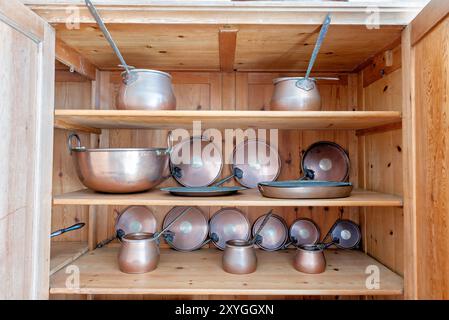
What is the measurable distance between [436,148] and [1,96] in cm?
117

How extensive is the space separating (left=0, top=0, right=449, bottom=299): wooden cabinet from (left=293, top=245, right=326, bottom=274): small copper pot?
37mm

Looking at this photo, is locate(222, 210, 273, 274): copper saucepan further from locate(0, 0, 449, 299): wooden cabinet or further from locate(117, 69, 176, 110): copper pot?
locate(117, 69, 176, 110): copper pot

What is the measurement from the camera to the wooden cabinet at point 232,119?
A: 2.68 feet

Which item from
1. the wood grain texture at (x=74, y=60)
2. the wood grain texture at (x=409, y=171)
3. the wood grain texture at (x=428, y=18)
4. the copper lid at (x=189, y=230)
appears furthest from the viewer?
the copper lid at (x=189, y=230)

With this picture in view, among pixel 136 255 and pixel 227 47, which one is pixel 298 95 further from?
pixel 136 255

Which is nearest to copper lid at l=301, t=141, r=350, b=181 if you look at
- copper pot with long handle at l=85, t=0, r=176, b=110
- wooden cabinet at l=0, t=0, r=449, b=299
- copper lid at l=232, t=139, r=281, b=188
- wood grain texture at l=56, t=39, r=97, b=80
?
wooden cabinet at l=0, t=0, r=449, b=299

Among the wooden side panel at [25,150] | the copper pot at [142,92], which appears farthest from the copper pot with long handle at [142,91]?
the wooden side panel at [25,150]

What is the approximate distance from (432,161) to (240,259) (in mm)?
681

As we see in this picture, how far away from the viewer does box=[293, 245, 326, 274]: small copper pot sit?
41.9 inches

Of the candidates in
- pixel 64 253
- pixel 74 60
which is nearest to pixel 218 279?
→ pixel 64 253

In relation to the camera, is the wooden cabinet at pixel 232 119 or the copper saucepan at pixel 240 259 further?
the copper saucepan at pixel 240 259

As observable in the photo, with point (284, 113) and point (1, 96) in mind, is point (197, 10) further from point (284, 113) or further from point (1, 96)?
point (1, 96)

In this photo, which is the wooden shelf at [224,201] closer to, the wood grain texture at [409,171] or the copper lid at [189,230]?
the wood grain texture at [409,171]

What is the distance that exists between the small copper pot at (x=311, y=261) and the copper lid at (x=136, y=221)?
2.16 feet
